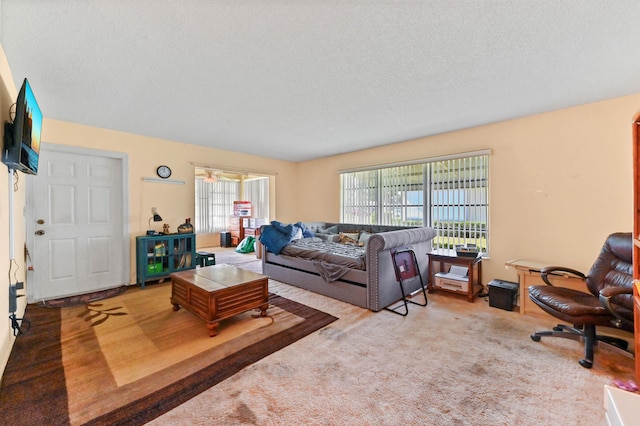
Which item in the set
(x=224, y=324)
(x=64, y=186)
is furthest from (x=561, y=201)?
(x=64, y=186)

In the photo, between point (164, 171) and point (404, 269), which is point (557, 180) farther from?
point (164, 171)

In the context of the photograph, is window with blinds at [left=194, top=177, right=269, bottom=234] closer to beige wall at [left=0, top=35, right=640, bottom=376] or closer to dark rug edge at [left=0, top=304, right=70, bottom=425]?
beige wall at [left=0, top=35, right=640, bottom=376]

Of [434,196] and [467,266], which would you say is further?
[434,196]

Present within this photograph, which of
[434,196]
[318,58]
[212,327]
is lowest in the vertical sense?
[212,327]

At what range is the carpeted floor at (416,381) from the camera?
1505 millimetres

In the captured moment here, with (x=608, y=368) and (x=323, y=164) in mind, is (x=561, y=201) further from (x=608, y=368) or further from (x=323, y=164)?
(x=323, y=164)

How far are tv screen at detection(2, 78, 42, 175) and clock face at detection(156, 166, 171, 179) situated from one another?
216cm

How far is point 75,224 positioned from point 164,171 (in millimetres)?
1406

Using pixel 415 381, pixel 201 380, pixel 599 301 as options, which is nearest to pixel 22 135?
pixel 201 380

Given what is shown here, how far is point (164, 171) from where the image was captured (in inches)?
174

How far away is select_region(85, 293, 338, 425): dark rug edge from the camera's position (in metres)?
1.49

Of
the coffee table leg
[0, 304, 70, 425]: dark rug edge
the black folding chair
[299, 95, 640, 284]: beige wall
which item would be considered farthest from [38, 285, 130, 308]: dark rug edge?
[299, 95, 640, 284]: beige wall

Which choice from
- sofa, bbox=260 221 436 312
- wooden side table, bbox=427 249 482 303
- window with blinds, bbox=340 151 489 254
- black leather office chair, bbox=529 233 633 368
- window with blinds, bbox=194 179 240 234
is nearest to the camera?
black leather office chair, bbox=529 233 633 368

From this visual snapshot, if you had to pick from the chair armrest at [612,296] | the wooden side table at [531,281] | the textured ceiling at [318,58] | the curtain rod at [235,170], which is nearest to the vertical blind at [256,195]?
the curtain rod at [235,170]
